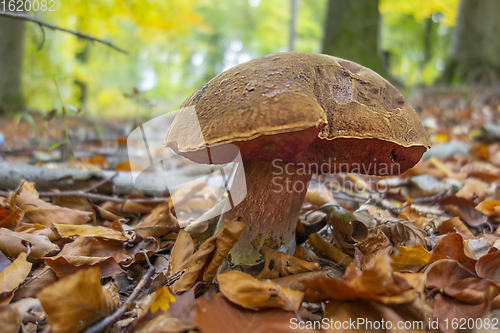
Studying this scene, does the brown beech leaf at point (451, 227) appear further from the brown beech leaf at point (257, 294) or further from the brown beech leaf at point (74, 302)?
the brown beech leaf at point (74, 302)

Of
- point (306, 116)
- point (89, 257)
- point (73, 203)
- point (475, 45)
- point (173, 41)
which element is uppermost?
point (173, 41)

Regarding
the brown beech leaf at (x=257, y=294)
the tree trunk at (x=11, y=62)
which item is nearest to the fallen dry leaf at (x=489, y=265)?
the brown beech leaf at (x=257, y=294)

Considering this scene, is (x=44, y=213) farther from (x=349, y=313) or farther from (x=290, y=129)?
(x=349, y=313)

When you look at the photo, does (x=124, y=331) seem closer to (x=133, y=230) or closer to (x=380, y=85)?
(x=133, y=230)

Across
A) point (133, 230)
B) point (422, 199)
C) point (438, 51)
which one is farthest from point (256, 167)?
point (438, 51)

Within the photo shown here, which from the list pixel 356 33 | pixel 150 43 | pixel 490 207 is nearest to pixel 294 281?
pixel 490 207

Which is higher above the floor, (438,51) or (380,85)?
(438,51)

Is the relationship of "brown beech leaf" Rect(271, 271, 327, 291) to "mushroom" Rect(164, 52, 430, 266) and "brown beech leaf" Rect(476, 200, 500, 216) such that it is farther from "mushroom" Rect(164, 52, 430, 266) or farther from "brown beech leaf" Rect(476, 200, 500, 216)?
"brown beech leaf" Rect(476, 200, 500, 216)
